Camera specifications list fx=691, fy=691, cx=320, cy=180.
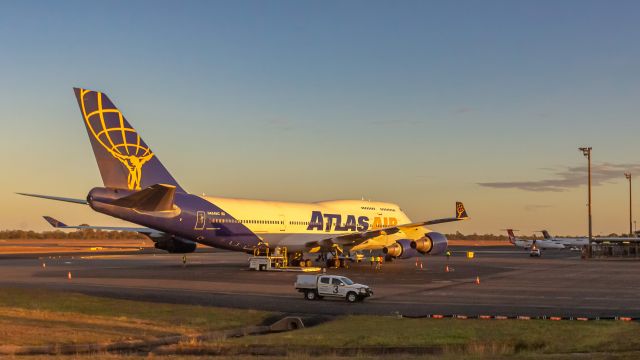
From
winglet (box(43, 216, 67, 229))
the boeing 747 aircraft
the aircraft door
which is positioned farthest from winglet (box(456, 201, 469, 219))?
winglet (box(43, 216, 67, 229))

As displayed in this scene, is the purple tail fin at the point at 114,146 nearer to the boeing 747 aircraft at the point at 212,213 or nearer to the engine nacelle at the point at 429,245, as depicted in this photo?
the boeing 747 aircraft at the point at 212,213

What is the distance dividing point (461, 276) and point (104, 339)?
3282 centimetres

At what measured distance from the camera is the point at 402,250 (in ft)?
198

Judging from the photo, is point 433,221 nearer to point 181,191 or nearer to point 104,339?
point 181,191

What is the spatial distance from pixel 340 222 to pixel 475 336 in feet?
138

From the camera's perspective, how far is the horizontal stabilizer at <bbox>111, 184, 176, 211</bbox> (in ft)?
140

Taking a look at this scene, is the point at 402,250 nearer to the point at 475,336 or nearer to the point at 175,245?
the point at 175,245

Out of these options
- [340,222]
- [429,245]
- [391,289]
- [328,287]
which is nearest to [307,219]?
[340,222]

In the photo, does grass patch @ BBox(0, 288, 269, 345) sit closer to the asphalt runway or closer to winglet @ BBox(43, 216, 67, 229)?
the asphalt runway

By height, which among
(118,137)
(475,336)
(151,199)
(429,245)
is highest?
(118,137)

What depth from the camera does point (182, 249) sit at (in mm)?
61781

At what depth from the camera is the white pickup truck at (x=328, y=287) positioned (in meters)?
32.2

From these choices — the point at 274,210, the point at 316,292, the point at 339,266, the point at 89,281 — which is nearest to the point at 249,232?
the point at 274,210

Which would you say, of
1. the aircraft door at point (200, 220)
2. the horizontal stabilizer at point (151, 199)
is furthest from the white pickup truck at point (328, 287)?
the aircraft door at point (200, 220)
